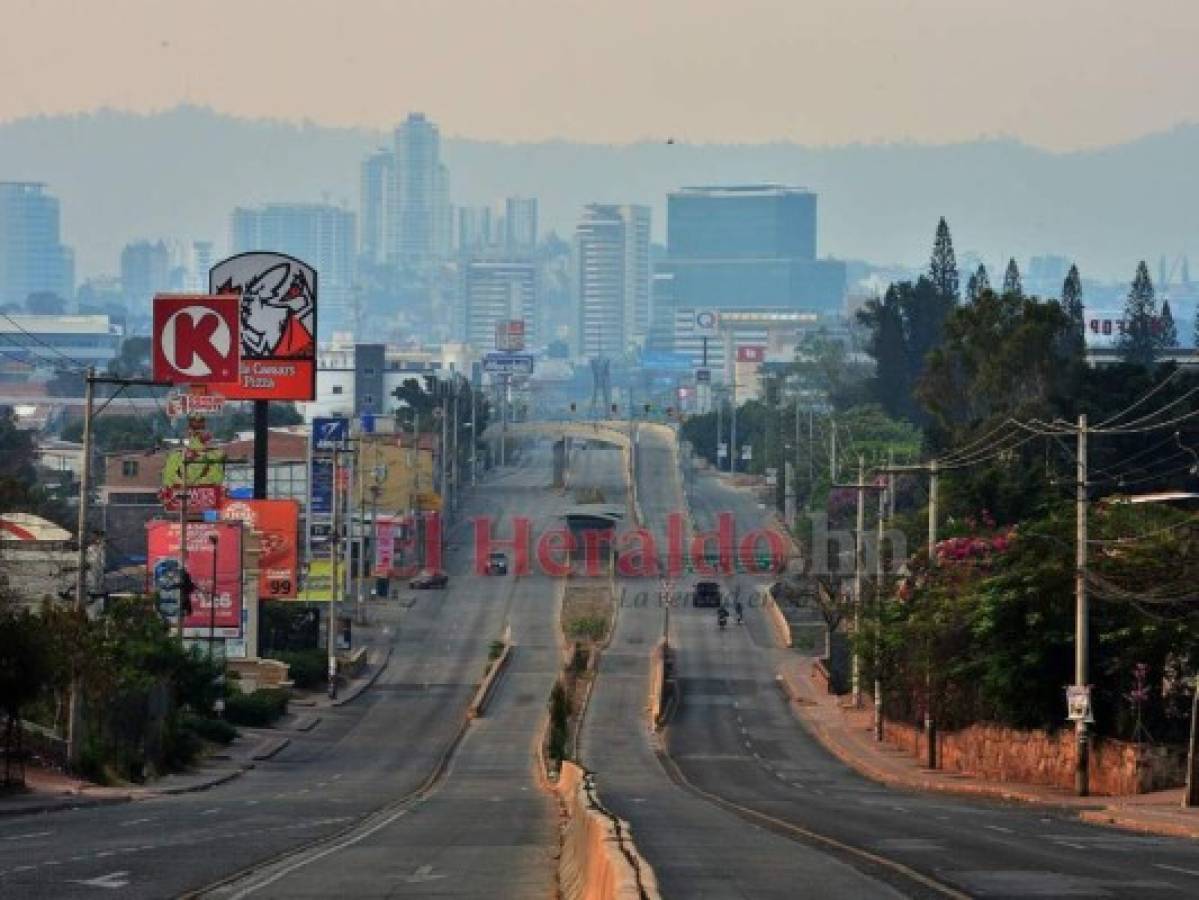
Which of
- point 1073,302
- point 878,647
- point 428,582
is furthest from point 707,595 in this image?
point 878,647

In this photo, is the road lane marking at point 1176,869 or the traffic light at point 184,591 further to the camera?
the traffic light at point 184,591

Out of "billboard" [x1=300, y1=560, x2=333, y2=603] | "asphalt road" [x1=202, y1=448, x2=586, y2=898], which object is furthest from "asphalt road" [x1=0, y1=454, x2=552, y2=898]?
"billboard" [x1=300, y1=560, x2=333, y2=603]

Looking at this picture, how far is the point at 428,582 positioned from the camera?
551 ft

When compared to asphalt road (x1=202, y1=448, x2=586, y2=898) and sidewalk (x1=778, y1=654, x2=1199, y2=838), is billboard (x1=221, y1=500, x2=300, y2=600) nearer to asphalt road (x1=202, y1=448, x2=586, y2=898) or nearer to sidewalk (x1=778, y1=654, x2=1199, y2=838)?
asphalt road (x1=202, y1=448, x2=586, y2=898)

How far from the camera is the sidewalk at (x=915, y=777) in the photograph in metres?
55.5

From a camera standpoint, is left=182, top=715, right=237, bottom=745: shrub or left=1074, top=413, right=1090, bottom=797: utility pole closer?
left=1074, top=413, right=1090, bottom=797: utility pole

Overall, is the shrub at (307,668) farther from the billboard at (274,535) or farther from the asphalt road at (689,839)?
the asphalt road at (689,839)

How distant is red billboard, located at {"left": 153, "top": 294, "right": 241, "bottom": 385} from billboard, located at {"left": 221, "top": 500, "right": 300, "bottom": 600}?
580 cm

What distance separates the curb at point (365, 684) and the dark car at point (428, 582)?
26.6 metres

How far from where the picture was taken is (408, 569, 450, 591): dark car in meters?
168

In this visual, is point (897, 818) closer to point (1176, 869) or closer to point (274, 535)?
point (1176, 869)

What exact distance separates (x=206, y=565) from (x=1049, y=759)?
3707 cm

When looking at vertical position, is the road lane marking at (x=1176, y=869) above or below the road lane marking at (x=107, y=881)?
above

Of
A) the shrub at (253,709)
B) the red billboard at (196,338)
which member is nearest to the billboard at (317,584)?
the red billboard at (196,338)
